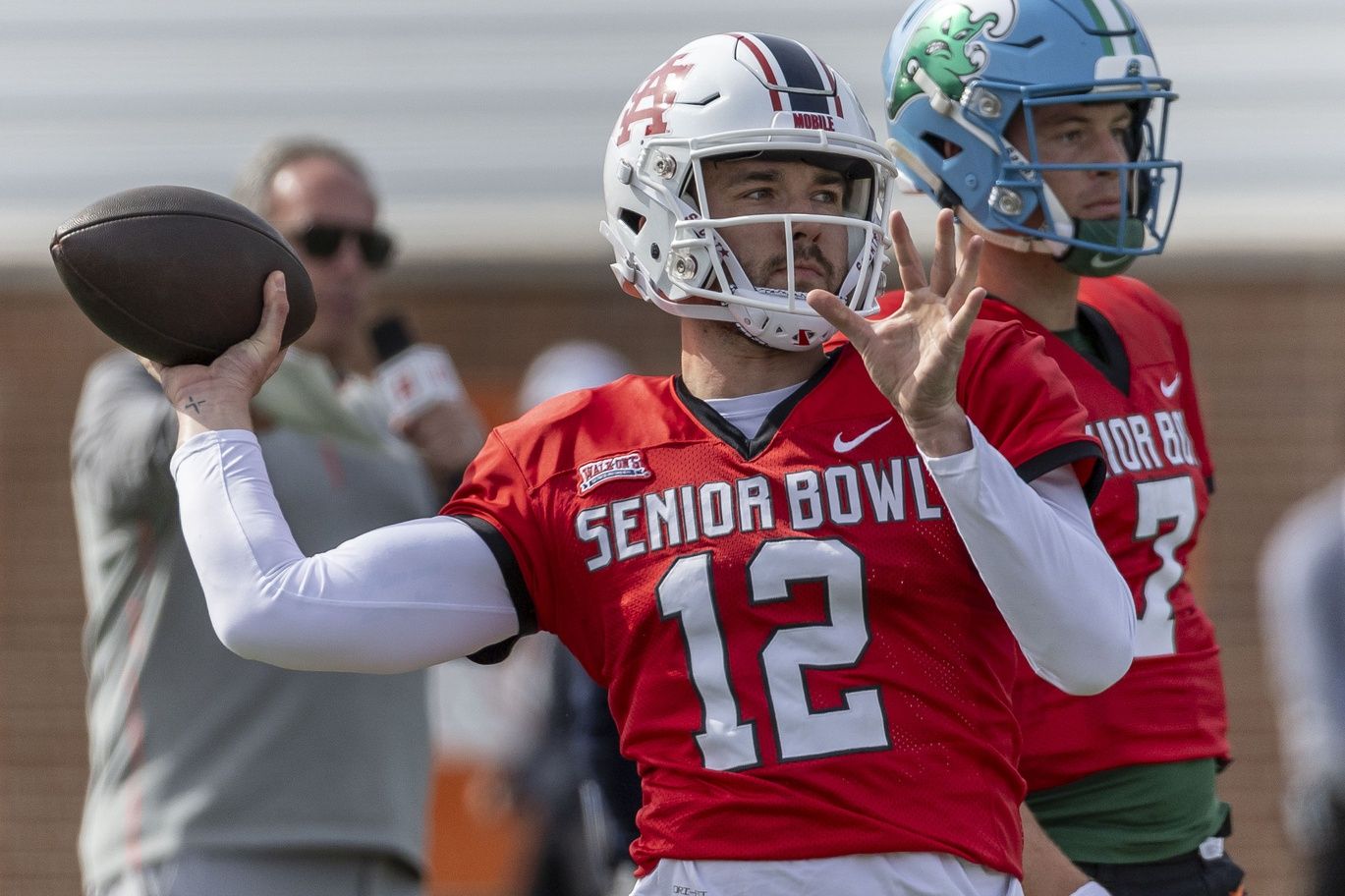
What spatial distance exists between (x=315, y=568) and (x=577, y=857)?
3.61 metres

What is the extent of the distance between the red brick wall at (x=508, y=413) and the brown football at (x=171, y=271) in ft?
16.1

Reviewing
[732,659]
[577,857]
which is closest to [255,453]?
[732,659]

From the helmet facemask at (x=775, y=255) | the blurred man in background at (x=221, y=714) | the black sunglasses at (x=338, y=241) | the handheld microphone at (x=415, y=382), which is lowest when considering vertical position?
the blurred man in background at (x=221, y=714)

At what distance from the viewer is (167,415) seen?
3705 millimetres

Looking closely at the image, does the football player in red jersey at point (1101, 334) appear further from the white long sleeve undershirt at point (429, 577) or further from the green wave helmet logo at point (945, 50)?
the white long sleeve undershirt at point (429, 577)

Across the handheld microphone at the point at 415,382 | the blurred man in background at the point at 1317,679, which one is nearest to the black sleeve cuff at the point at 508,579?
the handheld microphone at the point at 415,382

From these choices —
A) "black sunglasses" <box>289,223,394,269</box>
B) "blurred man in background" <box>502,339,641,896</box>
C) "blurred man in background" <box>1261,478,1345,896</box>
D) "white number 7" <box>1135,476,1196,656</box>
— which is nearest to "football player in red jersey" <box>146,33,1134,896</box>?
"white number 7" <box>1135,476,1196,656</box>

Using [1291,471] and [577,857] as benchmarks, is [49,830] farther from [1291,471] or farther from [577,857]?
[1291,471]

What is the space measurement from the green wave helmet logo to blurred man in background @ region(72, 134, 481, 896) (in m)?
1.45

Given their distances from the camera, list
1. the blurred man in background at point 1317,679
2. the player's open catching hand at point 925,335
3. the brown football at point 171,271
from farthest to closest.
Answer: the blurred man in background at point 1317,679 < the brown football at point 171,271 < the player's open catching hand at point 925,335

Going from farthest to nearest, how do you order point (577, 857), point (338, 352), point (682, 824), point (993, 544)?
point (577, 857), point (338, 352), point (682, 824), point (993, 544)

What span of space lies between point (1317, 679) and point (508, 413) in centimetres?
334

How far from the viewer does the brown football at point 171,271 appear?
2.61 meters

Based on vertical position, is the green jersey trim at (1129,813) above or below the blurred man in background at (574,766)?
above
